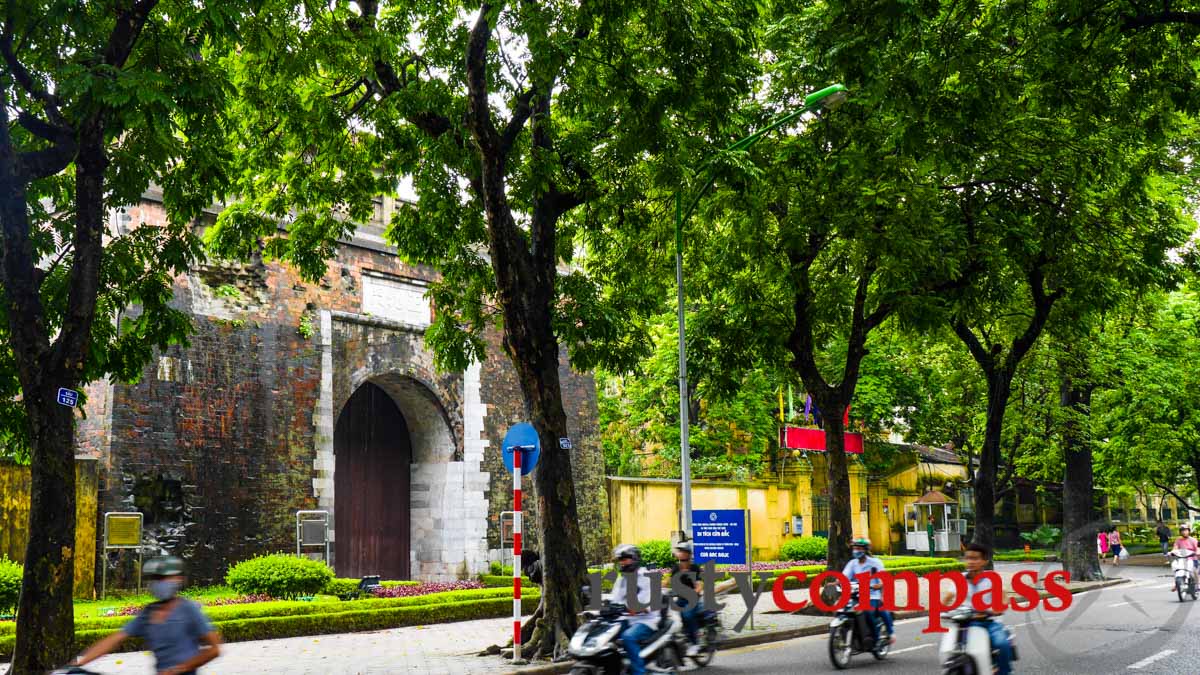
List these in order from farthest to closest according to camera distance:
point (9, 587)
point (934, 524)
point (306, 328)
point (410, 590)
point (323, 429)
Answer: point (934, 524) → point (323, 429) → point (306, 328) → point (410, 590) → point (9, 587)

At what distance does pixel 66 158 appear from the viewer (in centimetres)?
1042

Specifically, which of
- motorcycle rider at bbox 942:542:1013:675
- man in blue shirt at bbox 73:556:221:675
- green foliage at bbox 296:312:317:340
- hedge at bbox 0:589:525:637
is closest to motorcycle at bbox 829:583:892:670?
motorcycle rider at bbox 942:542:1013:675

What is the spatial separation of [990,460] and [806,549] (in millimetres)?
13861

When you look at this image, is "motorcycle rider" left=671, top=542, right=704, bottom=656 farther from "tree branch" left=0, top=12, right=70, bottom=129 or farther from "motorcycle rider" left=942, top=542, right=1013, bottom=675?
"tree branch" left=0, top=12, right=70, bottom=129

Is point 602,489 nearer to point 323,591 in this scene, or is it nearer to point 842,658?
point 323,591

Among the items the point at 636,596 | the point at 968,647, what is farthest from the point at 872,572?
the point at 968,647

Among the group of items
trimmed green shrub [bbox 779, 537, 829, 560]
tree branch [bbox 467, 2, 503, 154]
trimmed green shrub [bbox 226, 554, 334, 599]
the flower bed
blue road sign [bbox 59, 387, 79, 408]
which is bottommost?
trimmed green shrub [bbox 779, 537, 829, 560]

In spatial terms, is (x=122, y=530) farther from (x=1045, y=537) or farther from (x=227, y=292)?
(x=1045, y=537)

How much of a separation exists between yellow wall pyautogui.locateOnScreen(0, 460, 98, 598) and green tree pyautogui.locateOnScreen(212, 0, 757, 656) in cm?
617

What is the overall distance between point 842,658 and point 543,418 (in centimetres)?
466

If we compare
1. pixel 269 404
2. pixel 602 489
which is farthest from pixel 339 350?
pixel 602 489

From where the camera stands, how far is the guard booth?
4347 centimetres

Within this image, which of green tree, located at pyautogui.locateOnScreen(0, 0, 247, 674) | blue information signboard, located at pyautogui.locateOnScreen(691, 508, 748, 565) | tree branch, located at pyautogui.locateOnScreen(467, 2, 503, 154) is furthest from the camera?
blue information signboard, located at pyautogui.locateOnScreen(691, 508, 748, 565)

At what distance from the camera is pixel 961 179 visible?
1739 centimetres
